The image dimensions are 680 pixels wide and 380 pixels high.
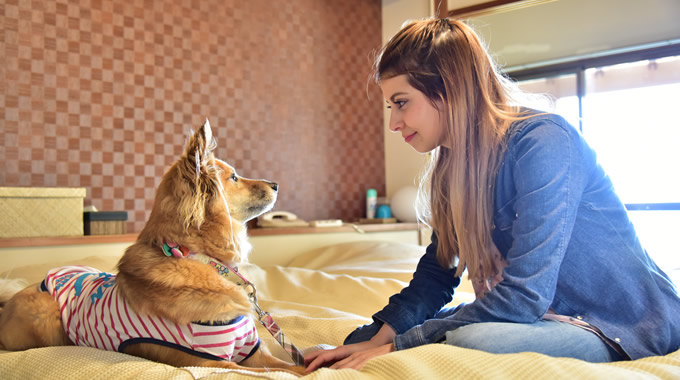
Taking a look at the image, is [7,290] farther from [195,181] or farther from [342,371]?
[342,371]

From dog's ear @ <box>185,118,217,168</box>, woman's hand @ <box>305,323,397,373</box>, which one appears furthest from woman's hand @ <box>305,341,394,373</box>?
dog's ear @ <box>185,118,217,168</box>

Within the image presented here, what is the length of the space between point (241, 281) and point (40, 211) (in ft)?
5.26

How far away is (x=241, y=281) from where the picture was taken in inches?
51.6

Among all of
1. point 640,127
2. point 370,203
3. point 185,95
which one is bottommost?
point 370,203

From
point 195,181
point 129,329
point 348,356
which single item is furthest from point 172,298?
point 348,356

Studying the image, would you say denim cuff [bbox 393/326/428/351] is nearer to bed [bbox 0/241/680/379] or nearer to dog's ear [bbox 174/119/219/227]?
bed [bbox 0/241/680/379]

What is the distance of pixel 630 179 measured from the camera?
3510 mm

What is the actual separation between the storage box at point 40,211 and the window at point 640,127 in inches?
114

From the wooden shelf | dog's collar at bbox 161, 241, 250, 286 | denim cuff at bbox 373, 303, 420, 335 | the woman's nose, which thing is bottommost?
denim cuff at bbox 373, 303, 420, 335

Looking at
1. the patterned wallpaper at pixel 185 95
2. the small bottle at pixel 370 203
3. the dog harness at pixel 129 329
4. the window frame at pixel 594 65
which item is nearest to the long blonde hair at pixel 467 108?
the dog harness at pixel 129 329

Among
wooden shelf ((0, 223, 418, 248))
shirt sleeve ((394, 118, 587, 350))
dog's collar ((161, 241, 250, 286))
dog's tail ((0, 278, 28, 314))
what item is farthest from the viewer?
wooden shelf ((0, 223, 418, 248))

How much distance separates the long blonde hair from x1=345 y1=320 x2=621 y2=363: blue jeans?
24 centimetres

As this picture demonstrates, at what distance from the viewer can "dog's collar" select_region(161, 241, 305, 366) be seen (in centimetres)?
122

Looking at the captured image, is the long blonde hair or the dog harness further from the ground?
the long blonde hair
